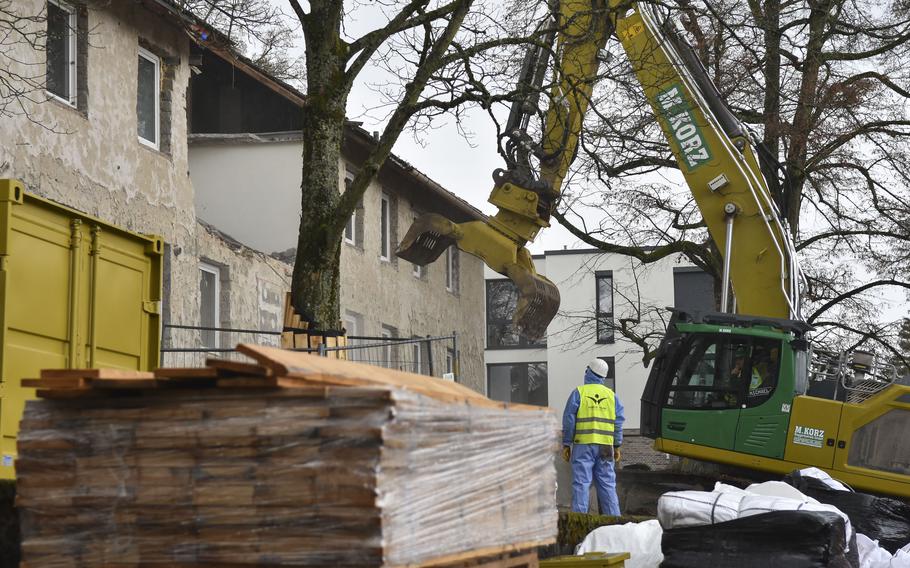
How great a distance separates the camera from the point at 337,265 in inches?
472

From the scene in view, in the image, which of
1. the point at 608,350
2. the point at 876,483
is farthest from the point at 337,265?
the point at 608,350

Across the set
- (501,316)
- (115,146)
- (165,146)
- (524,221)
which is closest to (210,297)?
(165,146)

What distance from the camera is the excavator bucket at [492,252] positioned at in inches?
643

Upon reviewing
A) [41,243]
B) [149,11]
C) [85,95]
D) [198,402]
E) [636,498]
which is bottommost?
[636,498]

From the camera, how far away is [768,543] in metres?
7.85

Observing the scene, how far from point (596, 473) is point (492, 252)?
3834 millimetres

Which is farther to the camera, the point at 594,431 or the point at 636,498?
the point at 636,498

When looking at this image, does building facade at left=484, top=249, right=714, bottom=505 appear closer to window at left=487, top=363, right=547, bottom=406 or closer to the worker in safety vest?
window at left=487, top=363, right=547, bottom=406

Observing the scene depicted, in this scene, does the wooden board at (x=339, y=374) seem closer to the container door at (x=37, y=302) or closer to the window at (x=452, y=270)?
the container door at (x=37, y=302)

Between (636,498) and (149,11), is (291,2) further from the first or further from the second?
(636,498)

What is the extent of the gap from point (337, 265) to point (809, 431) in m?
5.86

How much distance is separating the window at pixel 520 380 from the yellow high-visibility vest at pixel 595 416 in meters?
38.3

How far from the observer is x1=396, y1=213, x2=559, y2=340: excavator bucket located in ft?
53.6

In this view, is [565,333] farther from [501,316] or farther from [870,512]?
[870,512]
